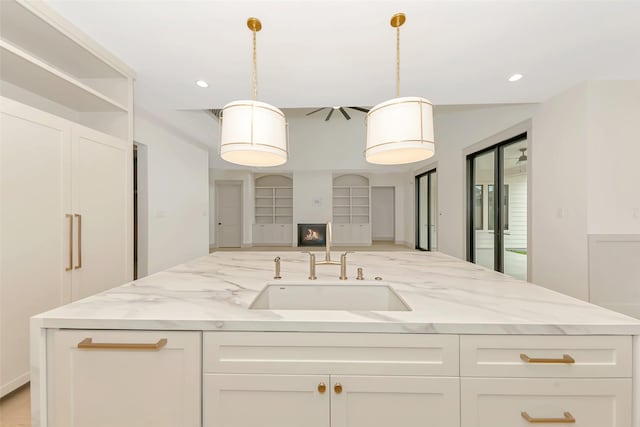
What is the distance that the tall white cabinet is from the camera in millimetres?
1734

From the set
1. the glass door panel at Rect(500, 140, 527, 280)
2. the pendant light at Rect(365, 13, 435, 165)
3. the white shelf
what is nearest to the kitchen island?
the pendant light at Rect(365, 13, 435, 165)

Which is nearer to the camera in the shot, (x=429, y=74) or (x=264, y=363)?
(x=264, y=363)

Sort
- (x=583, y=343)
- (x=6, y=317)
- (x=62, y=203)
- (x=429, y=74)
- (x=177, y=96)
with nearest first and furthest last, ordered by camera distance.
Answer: (x=583, y=343), (x=6, y=317), (x=62, y=203), (x=429, y=74), (x=177, y=96)

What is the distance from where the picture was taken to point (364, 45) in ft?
7.36

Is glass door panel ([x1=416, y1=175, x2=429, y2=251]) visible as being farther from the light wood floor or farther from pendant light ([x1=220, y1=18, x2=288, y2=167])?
the light wood floor

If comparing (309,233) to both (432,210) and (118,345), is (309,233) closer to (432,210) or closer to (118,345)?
(432,210)

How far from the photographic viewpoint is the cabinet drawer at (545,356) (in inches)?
36.1

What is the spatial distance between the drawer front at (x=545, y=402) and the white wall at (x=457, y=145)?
379 centimetres

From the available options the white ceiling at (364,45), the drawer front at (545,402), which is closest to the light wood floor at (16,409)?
the drawer front at (545,402)

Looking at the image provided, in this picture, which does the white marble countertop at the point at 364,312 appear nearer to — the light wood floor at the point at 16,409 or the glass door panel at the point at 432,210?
the light wood floor at the point at 16,409

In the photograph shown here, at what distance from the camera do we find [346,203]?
9367 mm

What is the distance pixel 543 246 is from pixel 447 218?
7.32ft

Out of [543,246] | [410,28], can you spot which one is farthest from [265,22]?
[543,246]

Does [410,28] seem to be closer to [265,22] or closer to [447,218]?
[265,22]
